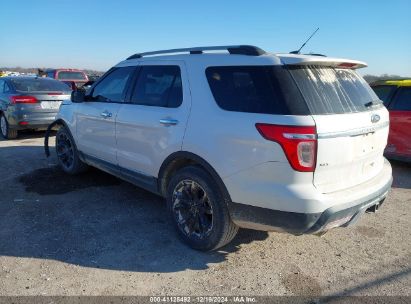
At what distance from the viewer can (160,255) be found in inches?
141

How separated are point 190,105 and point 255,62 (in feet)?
2.50

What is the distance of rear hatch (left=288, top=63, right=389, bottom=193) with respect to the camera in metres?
2.89

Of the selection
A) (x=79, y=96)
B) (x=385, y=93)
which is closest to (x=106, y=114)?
(x=79, y=96)

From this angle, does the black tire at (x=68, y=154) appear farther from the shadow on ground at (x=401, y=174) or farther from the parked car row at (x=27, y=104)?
the shadow on ground at (x=401, y=174)

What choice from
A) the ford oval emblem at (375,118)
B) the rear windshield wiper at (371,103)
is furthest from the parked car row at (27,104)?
the ford oval emblem at (375,118)

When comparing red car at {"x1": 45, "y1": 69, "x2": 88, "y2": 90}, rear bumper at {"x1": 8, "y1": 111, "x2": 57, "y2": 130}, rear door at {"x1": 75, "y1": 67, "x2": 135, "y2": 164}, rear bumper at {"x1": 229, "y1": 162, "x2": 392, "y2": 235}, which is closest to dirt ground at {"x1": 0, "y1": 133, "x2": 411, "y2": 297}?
rear bumper at {"x1": 229, "y1": 162, "x2": 392, "y2": 235}

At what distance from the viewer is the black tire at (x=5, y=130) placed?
914 cm

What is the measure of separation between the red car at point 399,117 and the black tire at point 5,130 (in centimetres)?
833

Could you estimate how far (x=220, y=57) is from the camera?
11.4 ft

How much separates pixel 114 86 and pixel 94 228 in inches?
72.7

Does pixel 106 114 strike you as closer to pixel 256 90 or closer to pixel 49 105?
pixel 256 90

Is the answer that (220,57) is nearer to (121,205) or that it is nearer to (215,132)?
(215,132)

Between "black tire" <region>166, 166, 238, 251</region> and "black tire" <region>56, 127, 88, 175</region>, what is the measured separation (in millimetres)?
2501

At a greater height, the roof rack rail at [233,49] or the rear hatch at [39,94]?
the roof rack rail at [233,49]
